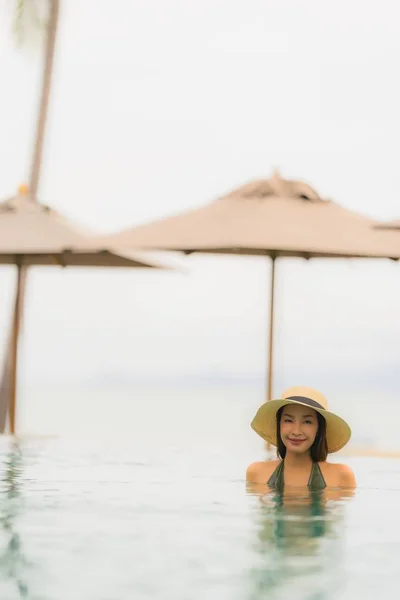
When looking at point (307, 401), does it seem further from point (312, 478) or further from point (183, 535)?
point (183, 535)

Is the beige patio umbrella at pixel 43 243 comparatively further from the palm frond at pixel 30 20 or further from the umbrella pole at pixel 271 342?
the palm frond at pixel 30 20

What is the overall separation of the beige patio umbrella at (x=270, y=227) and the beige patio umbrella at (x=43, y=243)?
677mm

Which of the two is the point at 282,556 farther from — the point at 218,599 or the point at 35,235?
the point at 35,235

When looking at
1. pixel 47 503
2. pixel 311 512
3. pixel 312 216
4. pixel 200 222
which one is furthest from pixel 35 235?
pixel 311 512

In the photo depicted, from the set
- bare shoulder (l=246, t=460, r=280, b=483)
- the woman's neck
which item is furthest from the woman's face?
bare shoulder (l=246, t=460, r=280, b=483)

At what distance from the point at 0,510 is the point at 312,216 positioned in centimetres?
620

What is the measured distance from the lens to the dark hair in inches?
290

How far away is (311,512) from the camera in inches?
286

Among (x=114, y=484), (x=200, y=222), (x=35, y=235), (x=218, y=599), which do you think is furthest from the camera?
(x=35, y=235)

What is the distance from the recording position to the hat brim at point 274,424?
722 centimetres

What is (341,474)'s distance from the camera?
299 inches

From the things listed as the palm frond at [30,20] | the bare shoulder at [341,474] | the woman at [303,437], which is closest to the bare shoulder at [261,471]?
the woman at [303,437]

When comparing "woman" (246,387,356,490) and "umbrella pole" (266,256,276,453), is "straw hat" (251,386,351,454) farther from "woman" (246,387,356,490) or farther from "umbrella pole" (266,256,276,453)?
"umbrella pole" (266,256,276,453)

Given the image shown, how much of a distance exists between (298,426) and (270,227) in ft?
17.7
